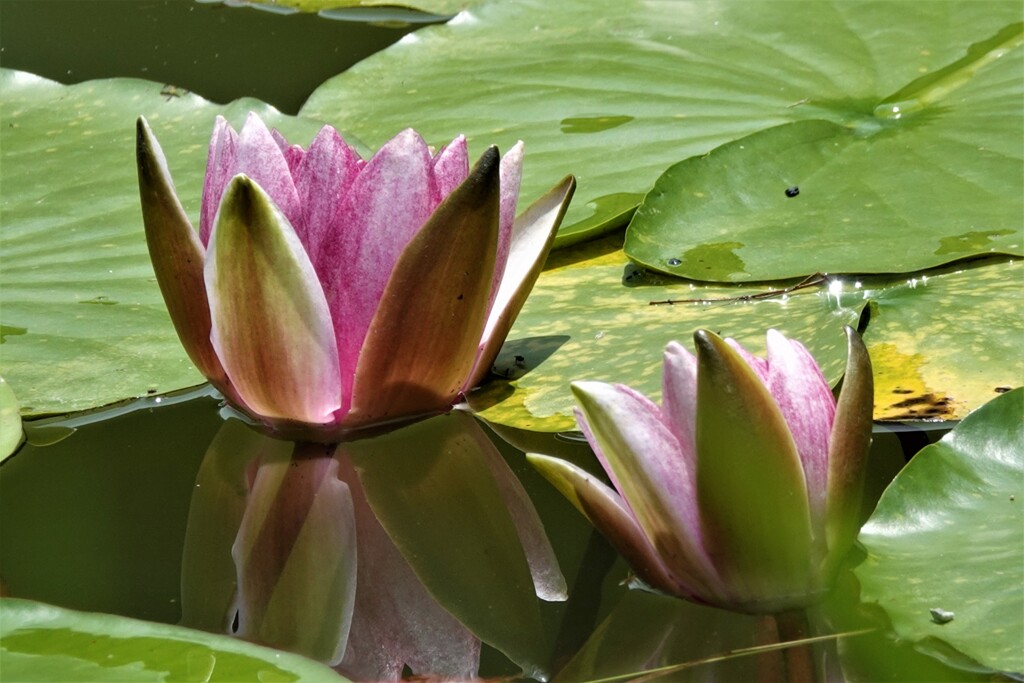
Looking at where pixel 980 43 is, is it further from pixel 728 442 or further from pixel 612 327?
pixel 728 442

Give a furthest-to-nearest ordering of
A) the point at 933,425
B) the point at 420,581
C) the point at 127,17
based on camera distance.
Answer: the point at 127,17, the point at 933,425, the point at 420,581

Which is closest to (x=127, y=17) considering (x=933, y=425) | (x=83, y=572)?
(x=83, y=572)

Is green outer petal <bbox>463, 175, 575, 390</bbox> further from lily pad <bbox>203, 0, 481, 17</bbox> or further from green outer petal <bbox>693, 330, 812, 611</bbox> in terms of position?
lily pad <bbox>203, 0, 481, 17</bbox>

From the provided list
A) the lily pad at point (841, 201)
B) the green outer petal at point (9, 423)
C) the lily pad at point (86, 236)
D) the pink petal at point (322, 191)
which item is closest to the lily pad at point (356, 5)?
the lily pad at point (86, 236)

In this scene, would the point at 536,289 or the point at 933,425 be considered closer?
the point at 933,425

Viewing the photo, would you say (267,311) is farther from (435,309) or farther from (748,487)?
(748,487)

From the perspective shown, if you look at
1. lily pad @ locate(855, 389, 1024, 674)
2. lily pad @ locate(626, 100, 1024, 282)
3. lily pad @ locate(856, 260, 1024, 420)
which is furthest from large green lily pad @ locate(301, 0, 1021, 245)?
lily pad @ locate(855, 389, 1024, 674)

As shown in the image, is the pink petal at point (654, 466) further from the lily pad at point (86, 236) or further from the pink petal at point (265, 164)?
the lily pad at point (86, 236)
